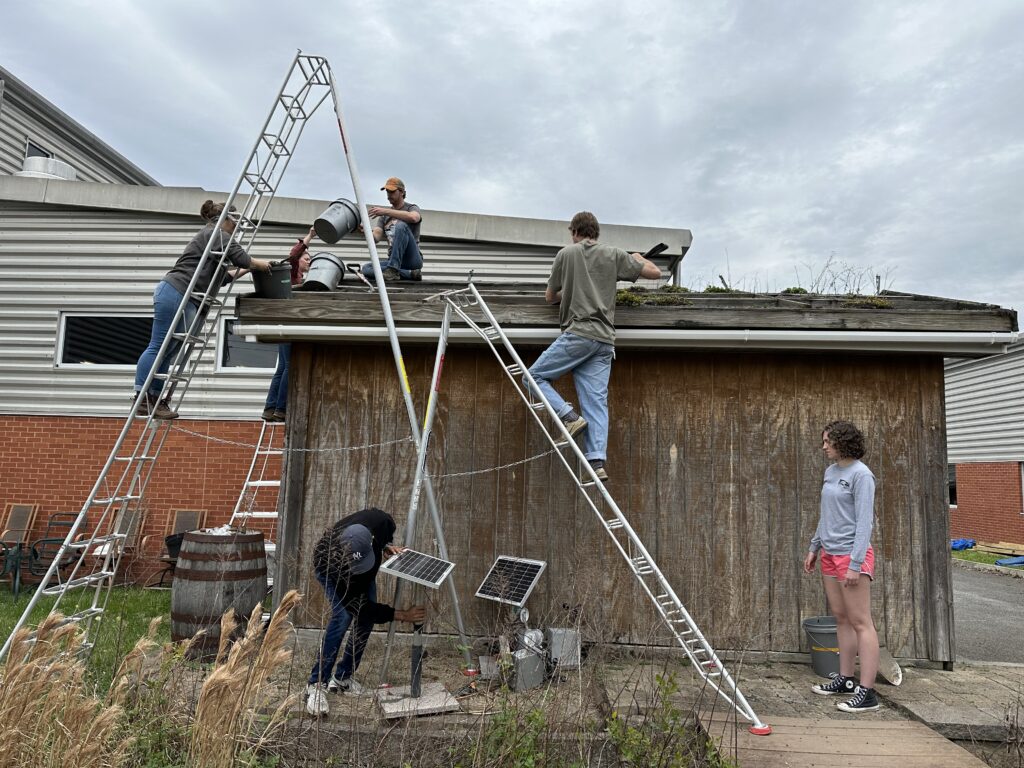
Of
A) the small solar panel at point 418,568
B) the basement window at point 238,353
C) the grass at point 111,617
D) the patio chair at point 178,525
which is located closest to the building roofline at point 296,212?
the basement window at point 238,353

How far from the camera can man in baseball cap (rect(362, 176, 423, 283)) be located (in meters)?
7.16

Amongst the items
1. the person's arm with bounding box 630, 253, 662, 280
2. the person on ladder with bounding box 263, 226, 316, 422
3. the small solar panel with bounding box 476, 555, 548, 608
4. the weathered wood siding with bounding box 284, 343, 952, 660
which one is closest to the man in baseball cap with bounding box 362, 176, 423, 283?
the person on ladder with bounding box 263, 226, 316, 422

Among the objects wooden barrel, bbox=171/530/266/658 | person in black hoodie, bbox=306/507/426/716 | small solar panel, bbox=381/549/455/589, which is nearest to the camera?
small solar panel, bbox=381/549/455/589

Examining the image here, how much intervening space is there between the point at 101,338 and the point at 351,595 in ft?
24.4

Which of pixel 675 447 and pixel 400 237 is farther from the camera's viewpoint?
pixel 400 237

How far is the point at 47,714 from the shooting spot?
3059mm

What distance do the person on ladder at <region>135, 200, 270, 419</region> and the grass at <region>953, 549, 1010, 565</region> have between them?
54.7 ft

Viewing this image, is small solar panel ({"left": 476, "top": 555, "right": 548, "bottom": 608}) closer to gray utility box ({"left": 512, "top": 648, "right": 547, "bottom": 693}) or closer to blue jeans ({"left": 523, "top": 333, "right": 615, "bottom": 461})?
gray utility box ({"left": 512, "top": 648, "right": 547, "bottom": 693})

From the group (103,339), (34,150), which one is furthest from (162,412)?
(34,150)

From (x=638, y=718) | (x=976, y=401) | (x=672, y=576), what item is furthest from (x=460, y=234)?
(x=976, y=401)

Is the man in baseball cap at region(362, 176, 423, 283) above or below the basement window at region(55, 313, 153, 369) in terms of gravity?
above

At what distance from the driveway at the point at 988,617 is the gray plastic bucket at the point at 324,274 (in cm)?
579

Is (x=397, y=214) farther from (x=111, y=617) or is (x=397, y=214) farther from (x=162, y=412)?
(x=111, y=617)

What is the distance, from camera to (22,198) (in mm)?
9961
